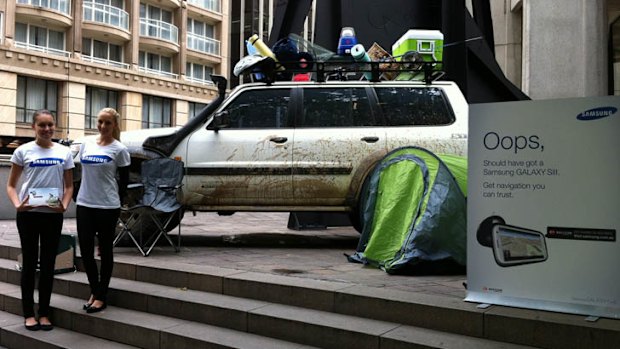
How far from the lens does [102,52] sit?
1251 inches

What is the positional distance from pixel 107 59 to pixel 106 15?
7.83 ft

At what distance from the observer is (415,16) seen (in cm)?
1123

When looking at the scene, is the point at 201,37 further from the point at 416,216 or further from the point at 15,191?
the point at 416,216

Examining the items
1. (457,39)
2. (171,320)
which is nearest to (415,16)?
(457,39)

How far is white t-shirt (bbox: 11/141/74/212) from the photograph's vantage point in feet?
16.2

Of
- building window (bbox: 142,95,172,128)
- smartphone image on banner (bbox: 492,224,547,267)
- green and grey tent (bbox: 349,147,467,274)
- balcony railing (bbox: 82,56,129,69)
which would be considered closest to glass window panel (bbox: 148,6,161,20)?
balcony railing (bbox: 82,56,129,69)

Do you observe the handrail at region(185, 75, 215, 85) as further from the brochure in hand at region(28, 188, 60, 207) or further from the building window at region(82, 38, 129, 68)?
the brochure in hand at region(28, 188, 60, 207)

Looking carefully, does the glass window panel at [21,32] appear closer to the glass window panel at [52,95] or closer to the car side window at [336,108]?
the glass window panel at [52,95]

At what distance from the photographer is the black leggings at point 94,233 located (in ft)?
16.5

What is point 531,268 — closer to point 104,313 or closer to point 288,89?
point 104,313

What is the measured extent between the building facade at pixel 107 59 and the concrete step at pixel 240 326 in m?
24.5

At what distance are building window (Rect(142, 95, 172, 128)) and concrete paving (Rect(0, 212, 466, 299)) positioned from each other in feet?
78.1

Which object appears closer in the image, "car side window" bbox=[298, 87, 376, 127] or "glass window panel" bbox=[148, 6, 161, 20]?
"car side window" bbox=[298, 87, 376, 127]

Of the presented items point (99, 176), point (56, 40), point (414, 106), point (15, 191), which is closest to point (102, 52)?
point (56, 40)
